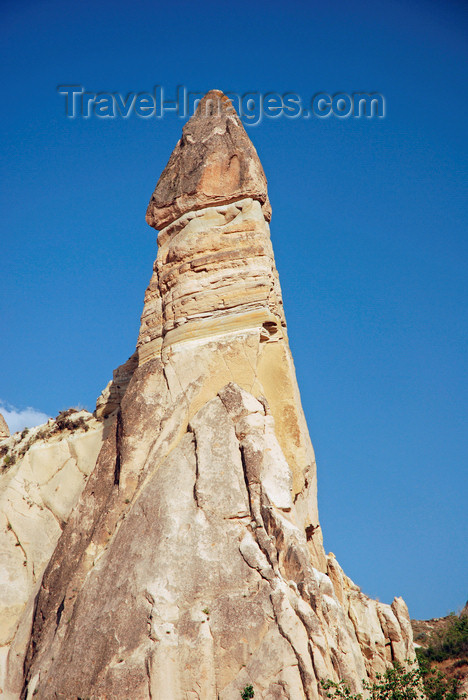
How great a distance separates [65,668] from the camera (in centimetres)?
1962

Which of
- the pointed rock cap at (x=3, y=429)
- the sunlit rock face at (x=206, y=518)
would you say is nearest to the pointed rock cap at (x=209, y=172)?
the sunlit rock face at (x=206, y=518)

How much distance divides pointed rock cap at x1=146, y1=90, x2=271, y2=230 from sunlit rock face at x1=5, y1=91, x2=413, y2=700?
6 cm

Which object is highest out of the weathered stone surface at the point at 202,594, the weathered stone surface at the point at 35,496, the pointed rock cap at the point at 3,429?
the pointed rock cap at the point at 3,429

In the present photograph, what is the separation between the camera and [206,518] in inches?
816

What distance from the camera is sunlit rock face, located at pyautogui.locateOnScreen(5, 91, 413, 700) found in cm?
1852

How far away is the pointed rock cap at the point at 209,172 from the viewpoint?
1085 inches

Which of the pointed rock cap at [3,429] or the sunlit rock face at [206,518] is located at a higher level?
the pointed rock cap at [3,429]

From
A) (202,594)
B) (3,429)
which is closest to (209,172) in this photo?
(202,594)

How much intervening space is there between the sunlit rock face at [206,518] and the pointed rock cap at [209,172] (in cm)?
6

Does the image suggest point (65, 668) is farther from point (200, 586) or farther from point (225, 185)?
point (225, 185)

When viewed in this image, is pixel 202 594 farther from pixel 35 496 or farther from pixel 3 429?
pixel 3 429

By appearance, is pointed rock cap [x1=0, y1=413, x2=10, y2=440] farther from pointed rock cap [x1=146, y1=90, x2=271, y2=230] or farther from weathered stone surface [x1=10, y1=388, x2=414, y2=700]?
weathered stone surface [x1=10, y1=388, x2=414, y2=700]

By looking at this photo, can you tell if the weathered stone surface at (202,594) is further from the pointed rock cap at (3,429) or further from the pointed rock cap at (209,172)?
the pointed rock cap at (3,429)

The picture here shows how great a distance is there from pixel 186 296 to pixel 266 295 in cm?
261
